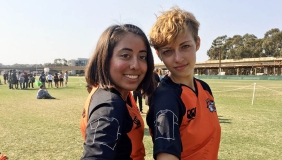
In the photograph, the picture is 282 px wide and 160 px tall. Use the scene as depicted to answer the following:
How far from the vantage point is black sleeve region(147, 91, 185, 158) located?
53.2 inches

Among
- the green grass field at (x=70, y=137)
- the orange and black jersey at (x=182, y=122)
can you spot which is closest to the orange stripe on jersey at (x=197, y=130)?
the orange and black jersey at (x=182, y=122)

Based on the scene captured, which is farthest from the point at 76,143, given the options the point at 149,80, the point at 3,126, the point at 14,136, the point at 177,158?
the point at 177,158

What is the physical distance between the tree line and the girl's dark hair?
84914 millimetres

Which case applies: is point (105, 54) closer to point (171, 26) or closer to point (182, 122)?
point (171, 26)

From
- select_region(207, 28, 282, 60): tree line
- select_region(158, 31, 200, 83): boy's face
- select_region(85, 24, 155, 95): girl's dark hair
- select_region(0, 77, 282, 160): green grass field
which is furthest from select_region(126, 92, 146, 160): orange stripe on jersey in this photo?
select_region(207, 28, 282, 60): tree line

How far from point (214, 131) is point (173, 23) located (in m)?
0.77

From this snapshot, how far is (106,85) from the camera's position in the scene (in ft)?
5.04

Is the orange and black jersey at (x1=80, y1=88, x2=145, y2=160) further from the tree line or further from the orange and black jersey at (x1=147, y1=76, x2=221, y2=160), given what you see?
the tree line

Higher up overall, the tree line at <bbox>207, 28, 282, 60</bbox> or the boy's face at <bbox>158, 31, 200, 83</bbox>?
the tree line at <bbox>207, 28, 282, 60</bbox>

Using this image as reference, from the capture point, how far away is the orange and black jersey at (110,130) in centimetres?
120

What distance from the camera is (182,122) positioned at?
62.6 inches

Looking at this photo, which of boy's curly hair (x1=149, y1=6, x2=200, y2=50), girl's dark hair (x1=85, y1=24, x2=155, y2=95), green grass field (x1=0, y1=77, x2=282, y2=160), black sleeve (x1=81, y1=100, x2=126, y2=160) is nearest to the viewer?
black sleeve (x1=81, y1=100, x2=126, y2=160)

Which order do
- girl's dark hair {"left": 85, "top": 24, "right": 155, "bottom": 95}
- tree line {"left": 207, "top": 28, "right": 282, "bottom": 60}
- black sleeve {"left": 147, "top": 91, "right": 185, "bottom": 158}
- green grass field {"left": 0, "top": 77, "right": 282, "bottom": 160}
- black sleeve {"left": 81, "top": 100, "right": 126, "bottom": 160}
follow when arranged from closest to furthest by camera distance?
black sleeve {"left": 81, "top": 100, "right": 126, "bottom": 160}
black sleeve {"left": 147, "top": 91, "right": 185, "bottom": 158}
girl's dark hair {"left": 85, "top": 24, "right": 155, "bottom": 95}
green grass field {"left": 0, "top": 77, "right": 282, "bottom": 160}
tree line {"left": 207, "top": 28, "right": 282, "bottom": 60}

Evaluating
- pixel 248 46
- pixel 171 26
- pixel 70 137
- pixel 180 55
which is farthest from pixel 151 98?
pixel 248 46
